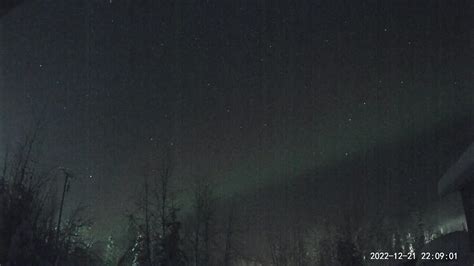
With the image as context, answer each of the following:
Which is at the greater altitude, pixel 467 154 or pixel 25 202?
pixel 467 154

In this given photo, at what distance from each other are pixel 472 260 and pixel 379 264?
20216 mm

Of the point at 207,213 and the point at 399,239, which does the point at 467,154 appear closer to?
the point at 207,213

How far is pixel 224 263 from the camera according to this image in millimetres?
39375

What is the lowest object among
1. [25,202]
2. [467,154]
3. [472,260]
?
[472,260]

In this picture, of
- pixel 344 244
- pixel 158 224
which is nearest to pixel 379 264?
pixel 344 244

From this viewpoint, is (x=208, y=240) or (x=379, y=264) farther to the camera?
(x=379, y=264)

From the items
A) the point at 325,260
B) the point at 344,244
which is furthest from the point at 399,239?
the point at 344,244

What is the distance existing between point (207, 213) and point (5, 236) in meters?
23.2

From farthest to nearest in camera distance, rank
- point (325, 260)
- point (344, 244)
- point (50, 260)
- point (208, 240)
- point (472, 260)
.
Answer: point (325, 260) → point (344, 244) → point (208, 240) → point (472, 260) → point (50, 260)

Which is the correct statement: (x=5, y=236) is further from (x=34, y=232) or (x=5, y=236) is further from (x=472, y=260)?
(x=472, y=260)

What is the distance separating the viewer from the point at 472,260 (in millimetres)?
21188

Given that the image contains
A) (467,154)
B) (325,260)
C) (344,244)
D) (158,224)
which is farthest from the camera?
(325,260)

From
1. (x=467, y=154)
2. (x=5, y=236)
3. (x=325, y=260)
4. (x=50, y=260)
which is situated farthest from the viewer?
(x=325, y=260)

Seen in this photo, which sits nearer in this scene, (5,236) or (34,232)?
(5,236)
